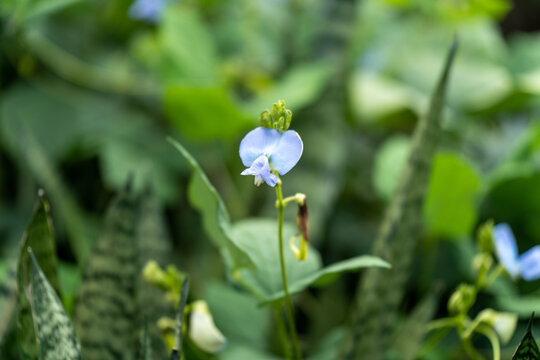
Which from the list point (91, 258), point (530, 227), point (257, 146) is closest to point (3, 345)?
point (91, 258)

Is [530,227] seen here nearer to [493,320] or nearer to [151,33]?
[493,320]

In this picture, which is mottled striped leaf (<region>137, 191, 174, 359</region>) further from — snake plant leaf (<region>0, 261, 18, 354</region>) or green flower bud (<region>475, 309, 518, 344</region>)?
green flower bud (<region>475, 309, 518, 344</region>)

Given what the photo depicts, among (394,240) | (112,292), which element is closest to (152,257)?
(112,292)

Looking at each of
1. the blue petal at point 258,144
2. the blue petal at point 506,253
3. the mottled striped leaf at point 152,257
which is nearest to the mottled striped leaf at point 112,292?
the mottled striped leaf at point 152,257

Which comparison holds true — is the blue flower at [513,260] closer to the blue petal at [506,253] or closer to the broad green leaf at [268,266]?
the blue petal at [506,253]

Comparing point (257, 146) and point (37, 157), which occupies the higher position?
point (37, 157)

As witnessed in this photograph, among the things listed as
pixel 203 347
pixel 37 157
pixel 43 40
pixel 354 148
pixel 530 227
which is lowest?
pixel 203 347
